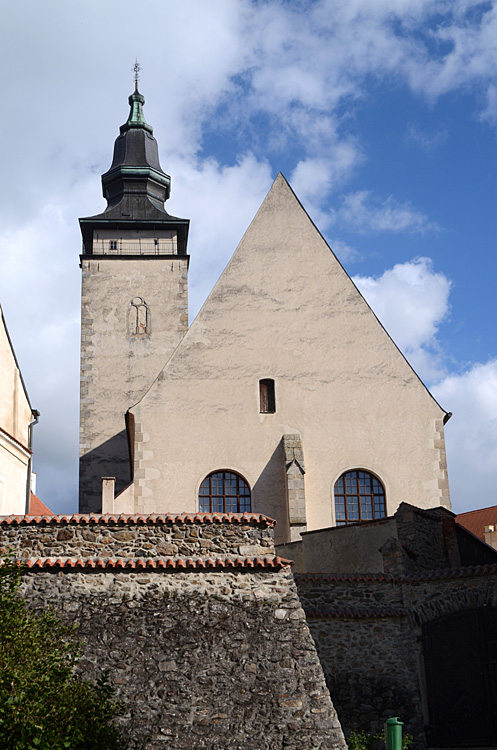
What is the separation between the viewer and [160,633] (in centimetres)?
1395

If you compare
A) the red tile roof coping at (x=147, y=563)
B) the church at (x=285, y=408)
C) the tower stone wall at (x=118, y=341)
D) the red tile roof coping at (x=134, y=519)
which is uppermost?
the tower stone wall at (x=118, y=341)

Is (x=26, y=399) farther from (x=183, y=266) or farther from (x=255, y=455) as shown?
(x=183, y=266)

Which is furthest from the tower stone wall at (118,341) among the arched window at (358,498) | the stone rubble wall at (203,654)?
the stone rubble wall at (203,654)

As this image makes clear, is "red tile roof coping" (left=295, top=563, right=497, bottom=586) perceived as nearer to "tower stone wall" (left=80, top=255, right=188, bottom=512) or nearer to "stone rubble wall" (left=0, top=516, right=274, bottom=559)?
"stone rubble wall" (left=0, top=516, right=274, bottom=559)

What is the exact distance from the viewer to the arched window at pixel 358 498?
23875 millimetres

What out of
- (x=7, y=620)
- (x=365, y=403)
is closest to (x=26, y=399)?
(x=365, y=403)

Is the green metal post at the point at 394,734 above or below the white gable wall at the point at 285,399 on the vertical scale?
below

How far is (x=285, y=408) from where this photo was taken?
974 inches

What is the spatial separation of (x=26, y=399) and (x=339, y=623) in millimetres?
10597

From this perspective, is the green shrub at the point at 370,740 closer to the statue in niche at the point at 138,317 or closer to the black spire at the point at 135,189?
the statue in niche at the point at 138,317

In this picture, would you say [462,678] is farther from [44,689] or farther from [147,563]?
[44,689]

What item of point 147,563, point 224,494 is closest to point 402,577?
point 147,563

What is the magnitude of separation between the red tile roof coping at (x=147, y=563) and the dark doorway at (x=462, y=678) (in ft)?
13.5

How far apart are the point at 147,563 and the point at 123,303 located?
22.7m
